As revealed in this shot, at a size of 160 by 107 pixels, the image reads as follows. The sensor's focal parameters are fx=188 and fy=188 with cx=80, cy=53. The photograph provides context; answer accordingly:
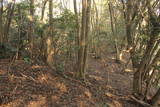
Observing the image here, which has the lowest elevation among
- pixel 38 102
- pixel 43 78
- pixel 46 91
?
pixel 38 102

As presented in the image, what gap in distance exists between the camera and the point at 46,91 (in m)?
6.10

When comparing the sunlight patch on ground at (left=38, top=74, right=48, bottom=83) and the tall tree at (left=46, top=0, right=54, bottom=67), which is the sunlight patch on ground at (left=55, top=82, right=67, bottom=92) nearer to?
the sunlight patch on ground at (left=38, top=74, right=48, bottom=83)

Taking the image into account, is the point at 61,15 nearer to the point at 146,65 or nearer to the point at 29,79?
the point at 29,79

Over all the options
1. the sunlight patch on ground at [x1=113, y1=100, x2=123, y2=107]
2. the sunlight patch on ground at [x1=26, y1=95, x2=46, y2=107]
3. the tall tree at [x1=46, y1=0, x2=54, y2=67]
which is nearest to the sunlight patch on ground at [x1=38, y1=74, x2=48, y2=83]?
the sunlight patch on ground at [x1=26, y1=95, x2=46, y2=107]

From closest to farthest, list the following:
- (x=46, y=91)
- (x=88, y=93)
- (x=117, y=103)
Answer: 1. (x=46, y=91)
2. (x=88, y=93)
3. (x=117, y=103)

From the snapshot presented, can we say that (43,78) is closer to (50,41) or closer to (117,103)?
(50,41)

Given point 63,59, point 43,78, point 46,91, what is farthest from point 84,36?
point 63,59

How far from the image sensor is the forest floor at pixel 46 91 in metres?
5.38

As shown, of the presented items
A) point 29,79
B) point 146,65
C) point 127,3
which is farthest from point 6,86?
point 127,3

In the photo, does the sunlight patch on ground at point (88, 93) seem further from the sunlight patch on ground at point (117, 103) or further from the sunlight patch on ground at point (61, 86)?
the sunlight patch on ground at point (117, 103)

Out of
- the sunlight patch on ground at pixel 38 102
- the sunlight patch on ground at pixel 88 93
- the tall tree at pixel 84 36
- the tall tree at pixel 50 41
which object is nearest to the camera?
the sunlight patch on ground at pixel 38 102

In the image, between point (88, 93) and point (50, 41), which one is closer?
point (88, 93)

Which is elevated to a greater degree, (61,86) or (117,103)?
(61,86)

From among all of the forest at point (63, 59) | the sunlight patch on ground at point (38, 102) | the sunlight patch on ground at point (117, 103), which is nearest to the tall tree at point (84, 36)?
the forest at point (63, 59)
